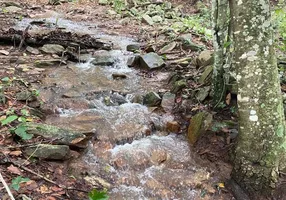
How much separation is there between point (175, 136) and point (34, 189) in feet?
8.25

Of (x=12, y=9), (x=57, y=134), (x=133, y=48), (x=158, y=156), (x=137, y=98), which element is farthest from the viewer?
(x=12, y=9)

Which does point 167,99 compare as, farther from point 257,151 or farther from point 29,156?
point 29,156

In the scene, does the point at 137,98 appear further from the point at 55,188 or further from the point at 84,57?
the point at 55,188

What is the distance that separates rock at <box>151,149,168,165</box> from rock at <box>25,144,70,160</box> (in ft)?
4.25

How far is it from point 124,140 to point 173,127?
2.86ft

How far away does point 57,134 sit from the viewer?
4133 millimetres

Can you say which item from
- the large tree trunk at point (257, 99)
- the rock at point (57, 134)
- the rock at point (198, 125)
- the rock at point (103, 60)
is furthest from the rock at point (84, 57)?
the large tree trunk at point (257, 99)

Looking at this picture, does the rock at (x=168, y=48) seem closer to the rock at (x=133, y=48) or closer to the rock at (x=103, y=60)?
the rock at (x=133, y=48)

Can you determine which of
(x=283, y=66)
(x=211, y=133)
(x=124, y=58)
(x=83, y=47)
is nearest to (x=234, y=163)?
(x=211, y=133)

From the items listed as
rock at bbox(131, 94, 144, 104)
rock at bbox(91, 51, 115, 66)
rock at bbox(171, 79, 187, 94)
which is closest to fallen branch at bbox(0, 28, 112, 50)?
rock at bbox(91, 51, 115, 66)

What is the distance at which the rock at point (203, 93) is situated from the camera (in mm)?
5375

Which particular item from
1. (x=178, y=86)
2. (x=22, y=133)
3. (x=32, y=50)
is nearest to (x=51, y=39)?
(x=32, y=50)

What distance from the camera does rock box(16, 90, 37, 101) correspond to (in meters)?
5.05

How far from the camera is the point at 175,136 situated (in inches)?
198
